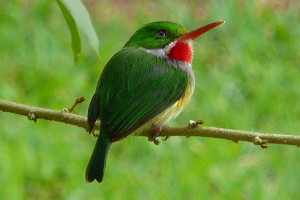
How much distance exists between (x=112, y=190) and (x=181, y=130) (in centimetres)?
240

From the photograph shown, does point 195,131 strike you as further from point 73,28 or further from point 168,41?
point 168,41

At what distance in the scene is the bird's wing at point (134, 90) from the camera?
2633mm

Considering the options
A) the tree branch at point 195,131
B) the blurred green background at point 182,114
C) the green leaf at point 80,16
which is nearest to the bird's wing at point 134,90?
the tree branch at point 195,131

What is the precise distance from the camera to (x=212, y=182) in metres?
4.93

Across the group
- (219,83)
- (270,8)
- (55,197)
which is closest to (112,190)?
(55,197)

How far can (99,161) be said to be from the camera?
2.59 metres

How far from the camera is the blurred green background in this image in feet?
16.0

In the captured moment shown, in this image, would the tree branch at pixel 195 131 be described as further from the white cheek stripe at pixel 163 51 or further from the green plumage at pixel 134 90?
the white cheek stripe at pixel 163 51

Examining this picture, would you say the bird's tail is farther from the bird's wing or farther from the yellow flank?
the yellow flank

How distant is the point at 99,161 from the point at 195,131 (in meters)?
0.38

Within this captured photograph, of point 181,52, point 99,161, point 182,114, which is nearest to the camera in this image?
point 99,161

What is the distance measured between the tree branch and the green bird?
0.28 feet

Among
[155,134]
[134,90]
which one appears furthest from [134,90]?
[155,134]

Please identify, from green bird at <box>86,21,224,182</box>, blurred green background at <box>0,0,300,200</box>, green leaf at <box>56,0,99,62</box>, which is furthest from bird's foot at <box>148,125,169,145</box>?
blurred green background at <box>0,0,300,200</box>
